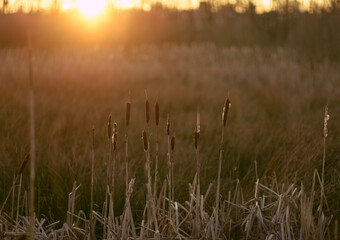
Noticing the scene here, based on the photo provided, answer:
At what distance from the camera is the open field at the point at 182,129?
2.09 m

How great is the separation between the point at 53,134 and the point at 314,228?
5.94 feet

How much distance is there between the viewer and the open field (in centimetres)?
209

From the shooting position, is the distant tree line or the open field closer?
the open field

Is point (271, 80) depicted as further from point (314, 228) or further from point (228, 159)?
point (314, 228)

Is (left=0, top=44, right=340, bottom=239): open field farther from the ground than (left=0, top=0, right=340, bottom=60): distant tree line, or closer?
closer

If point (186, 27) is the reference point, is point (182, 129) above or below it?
below

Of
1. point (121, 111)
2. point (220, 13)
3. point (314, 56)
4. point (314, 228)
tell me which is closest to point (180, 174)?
point (314, 228)

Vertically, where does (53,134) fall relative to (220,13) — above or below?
below

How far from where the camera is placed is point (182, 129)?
3.42 metres

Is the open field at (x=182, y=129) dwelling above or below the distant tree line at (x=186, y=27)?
below

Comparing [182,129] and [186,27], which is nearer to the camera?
[182,129]

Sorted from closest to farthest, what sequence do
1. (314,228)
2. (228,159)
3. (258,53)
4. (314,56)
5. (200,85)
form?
(314,228) < (228,159) < (200,85) < (314,56) < (258,53)

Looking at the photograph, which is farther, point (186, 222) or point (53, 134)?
point (53, 134)

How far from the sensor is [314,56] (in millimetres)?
7953
